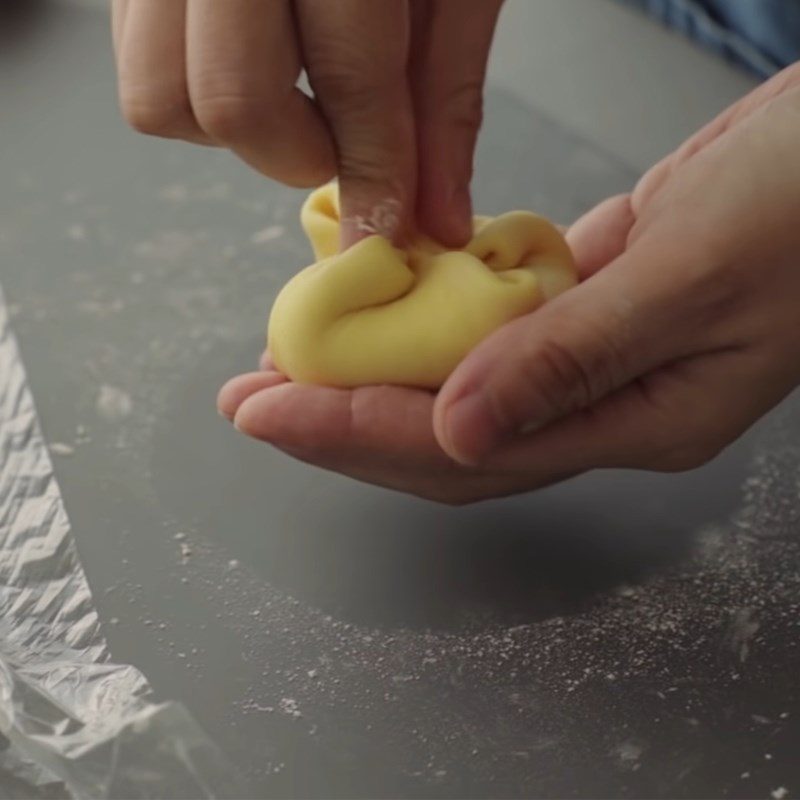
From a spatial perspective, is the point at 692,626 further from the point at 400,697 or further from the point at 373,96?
the point at 373,96

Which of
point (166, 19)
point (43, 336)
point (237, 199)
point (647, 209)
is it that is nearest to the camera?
point (166, 19)

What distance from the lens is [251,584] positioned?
914mm

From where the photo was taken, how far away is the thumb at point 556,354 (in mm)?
772

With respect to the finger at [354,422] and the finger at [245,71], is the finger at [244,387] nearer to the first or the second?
the finger at [354,422]

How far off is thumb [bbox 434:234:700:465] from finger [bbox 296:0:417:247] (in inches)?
5.0

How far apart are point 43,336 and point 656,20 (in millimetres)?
669

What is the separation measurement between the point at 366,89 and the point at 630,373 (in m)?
0.22

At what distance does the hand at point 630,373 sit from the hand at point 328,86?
126 millimetres

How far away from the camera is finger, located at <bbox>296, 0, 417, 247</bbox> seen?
767 millimetres

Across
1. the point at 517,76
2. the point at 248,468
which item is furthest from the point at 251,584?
the point at 517,76

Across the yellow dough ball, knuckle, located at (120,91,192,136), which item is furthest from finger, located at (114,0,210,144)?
the yellow dough ball

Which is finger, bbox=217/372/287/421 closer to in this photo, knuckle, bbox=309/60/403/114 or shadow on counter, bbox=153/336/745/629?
shadow on counter, bbox=153/336/745/629

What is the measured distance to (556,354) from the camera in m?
0.77

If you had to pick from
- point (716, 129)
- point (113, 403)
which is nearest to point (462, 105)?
point (716, 129)
